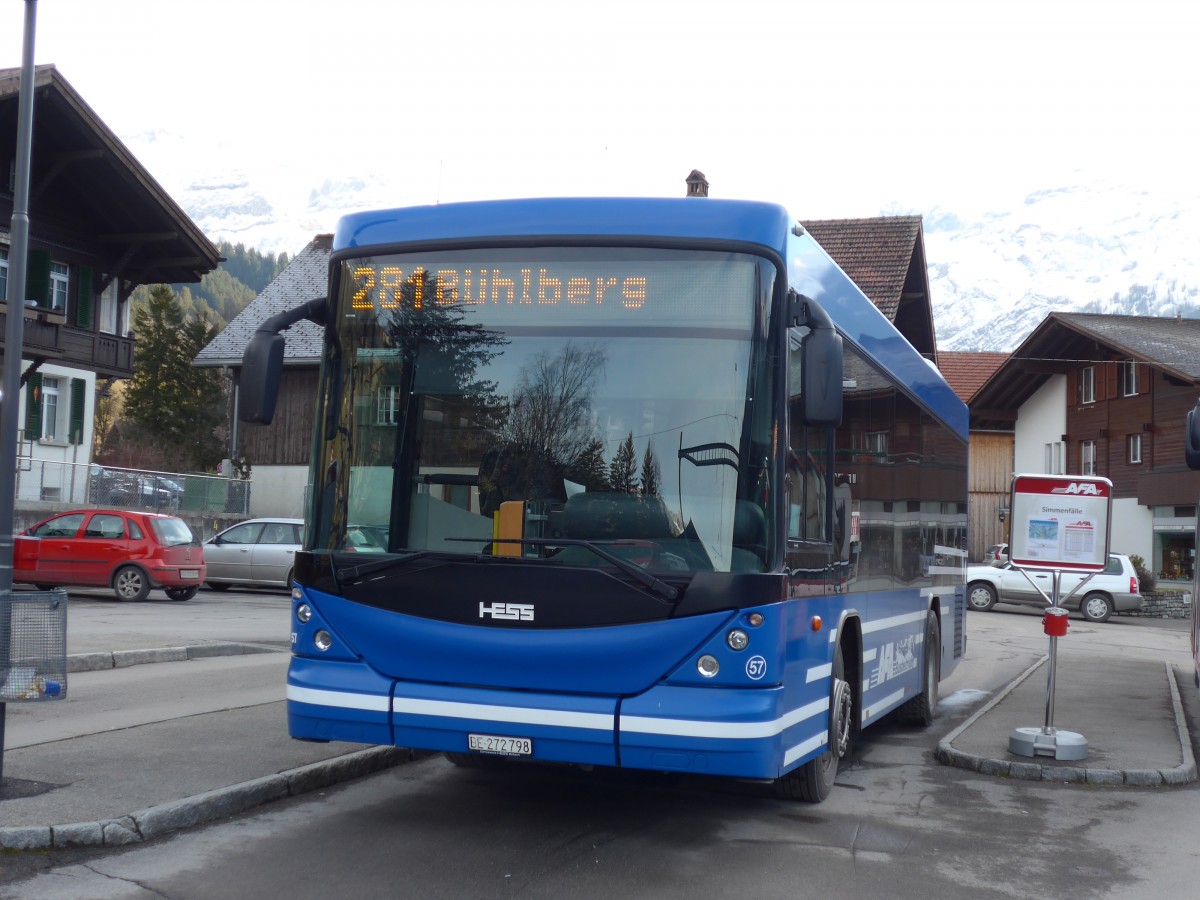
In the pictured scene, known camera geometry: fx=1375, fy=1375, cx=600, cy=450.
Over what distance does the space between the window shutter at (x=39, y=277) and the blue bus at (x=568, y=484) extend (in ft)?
101

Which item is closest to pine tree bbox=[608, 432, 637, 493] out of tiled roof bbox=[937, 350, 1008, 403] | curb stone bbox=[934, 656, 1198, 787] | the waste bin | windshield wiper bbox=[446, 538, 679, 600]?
windshield wiper bbox=[446, 538, 679, 600]

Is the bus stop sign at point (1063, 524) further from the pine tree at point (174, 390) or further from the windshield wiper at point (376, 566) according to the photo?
the pine tree at point (174, 390)

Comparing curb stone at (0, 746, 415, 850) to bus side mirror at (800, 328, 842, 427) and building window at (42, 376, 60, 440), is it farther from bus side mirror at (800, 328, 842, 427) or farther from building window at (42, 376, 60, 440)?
building window at (42, 376, 60, 440)

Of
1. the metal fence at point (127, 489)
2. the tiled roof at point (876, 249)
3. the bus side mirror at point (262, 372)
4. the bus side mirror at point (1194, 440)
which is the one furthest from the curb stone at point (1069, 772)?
the metal fence at point (127, 489)

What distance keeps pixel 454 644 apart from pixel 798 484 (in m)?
1.88

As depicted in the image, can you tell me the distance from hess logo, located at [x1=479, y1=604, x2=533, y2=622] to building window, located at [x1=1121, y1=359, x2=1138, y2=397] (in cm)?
4653

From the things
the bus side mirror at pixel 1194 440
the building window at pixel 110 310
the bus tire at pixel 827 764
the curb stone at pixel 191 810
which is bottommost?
the curb stone at pixel 191 810

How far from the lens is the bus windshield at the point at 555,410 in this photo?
646cm

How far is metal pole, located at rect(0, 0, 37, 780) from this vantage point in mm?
7285

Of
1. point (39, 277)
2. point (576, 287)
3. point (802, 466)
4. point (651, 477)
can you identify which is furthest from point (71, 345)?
point (651, 477)

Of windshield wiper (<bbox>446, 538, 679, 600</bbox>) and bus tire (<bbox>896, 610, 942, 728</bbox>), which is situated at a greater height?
windshield wiper (<bbox>446, 538, 679, 600</bbox>)

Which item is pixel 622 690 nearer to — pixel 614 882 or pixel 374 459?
pixel 614 882

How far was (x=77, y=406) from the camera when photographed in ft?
126

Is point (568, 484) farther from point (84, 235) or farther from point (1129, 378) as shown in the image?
point (1129, 378)
